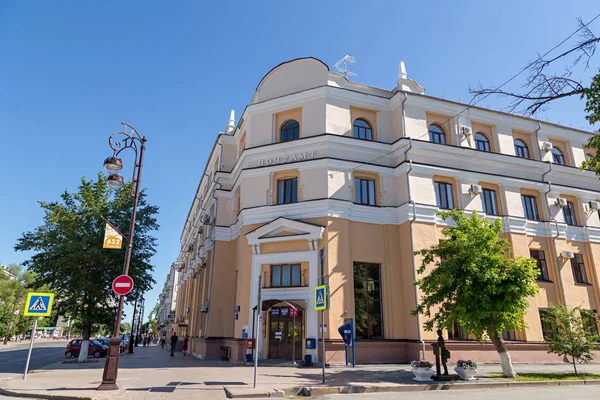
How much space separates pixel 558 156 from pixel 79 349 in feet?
123

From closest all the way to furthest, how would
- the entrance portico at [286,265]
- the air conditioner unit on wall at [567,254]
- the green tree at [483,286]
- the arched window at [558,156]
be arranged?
1. the green tree at [483,286]
2. the entrance portico at [286,265]
3. the air conditioner unit on wall at [567,254]
4. the arched window at [558,156]

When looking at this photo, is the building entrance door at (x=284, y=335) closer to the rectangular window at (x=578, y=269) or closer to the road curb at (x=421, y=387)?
the road curb at (x=421, y=387)

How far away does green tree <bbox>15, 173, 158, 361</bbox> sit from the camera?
22.4 m

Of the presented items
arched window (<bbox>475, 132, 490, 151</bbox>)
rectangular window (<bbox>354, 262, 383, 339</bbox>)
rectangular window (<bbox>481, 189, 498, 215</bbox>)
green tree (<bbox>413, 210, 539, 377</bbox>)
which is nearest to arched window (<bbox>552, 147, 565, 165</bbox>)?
arched window (<bbox>475, 132, 490, 151</bbox>)

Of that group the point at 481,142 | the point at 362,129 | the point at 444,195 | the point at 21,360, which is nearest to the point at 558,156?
the point at 481,142

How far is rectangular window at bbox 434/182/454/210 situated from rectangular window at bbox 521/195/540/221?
228 inches

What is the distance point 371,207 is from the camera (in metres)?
21.8

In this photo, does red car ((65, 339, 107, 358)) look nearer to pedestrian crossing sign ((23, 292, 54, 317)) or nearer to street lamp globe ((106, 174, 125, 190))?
pedestrian crossing sign ((23, 292, 54, 317))

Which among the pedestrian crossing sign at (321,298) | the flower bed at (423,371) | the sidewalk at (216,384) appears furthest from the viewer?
the flower bed at (423,371)

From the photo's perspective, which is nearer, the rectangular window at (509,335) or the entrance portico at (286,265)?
the entrance portico at (286,265)

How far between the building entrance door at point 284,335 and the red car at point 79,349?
16.3 meters

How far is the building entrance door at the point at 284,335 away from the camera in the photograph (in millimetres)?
19859

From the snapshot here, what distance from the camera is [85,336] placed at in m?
23.4

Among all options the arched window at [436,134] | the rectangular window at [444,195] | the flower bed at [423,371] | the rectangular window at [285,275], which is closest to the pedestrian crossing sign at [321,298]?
the flower bed at [423,371]
